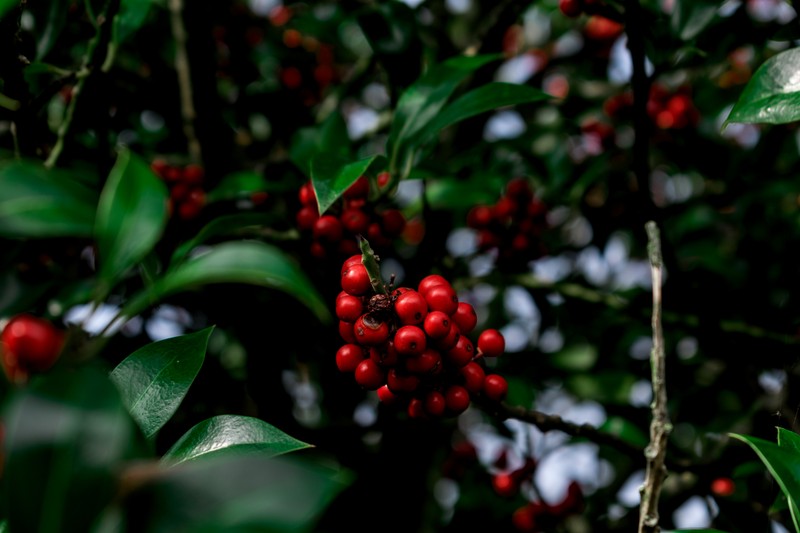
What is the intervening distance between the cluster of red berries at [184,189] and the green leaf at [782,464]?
→ 1374 mm

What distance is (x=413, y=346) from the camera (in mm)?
942

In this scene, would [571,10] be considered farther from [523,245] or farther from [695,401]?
[695,401]

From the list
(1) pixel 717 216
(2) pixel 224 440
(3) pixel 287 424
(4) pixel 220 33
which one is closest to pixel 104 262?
(2) pixel 224 440

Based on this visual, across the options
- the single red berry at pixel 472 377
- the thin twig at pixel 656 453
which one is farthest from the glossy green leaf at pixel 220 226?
the thin twig at pixel 656 453

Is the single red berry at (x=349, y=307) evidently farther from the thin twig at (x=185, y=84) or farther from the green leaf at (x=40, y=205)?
the thin twig at (x=185, y=84)

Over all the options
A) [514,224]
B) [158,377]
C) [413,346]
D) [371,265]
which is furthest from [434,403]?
[514,224]

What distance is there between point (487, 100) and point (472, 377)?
546 mm

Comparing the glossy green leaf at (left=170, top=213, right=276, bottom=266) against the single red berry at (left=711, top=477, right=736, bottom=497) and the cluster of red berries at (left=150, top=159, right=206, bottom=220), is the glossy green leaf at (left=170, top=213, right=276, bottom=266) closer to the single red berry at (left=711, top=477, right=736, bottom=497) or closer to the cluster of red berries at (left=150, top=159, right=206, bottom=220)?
the cluster of red berries at (left=150, top=159, right=206, bottom=220)

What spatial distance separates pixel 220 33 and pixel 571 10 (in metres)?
1.58

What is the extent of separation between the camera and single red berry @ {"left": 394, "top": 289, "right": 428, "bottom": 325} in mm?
964

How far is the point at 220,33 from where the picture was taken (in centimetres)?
264

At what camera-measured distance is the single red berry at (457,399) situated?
1047 millimetres

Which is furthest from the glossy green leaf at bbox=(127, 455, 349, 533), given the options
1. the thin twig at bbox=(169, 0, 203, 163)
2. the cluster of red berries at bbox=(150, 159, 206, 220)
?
the thin twig at bbox=(169, 0, 203, 163)

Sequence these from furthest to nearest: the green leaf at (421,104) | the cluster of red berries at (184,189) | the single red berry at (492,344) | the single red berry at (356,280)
Answer: the cluster of red berries at (184,189) < the green leaf at (421,104) < the single red berry at (492,344) < the single red berry at (356,280)
